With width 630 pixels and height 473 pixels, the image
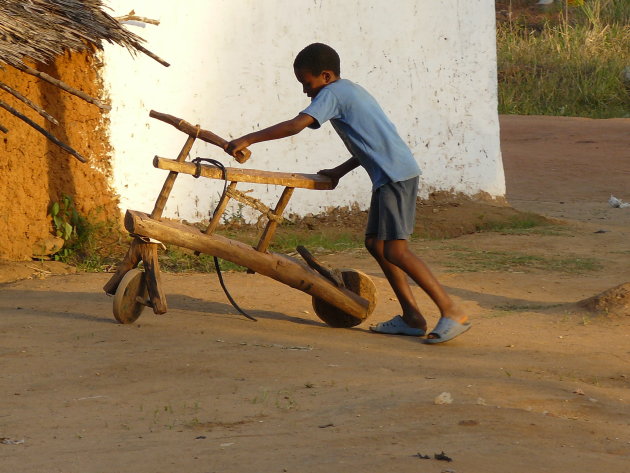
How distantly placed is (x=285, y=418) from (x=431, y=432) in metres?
0.55

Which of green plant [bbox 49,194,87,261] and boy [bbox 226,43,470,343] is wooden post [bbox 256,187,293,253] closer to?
boy [bbox 226,43,470,343]

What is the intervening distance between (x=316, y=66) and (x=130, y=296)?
1.43m

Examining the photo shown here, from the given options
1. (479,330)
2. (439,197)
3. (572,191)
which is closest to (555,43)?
(572,191)

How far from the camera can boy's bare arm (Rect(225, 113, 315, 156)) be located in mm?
4746

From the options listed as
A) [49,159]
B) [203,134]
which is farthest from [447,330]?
[49,159]

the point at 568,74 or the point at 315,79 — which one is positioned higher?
the point at 568,74

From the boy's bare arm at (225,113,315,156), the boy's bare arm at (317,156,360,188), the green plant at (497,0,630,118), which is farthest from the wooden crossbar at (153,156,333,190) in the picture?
the green plant at (497,0,630,118)

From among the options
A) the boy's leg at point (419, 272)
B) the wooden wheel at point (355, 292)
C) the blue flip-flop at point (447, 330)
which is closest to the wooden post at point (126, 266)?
the wooden wheel at point (355, 292)

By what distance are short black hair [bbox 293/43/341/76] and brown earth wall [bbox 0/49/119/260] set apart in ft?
8.70

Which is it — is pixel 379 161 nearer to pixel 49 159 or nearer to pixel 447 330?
pixel 447 330

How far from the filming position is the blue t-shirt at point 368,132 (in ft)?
16.4

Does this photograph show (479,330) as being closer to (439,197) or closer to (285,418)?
(285,418)

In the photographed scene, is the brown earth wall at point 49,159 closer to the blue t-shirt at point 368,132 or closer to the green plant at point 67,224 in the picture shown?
the green plant at point 67,224

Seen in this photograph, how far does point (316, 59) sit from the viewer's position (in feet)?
16.5
